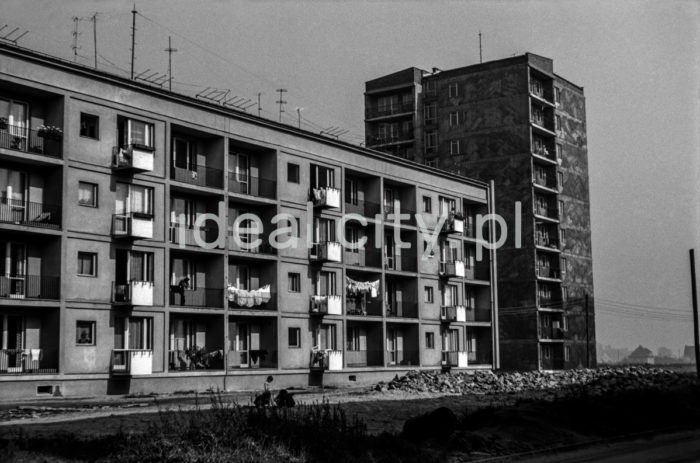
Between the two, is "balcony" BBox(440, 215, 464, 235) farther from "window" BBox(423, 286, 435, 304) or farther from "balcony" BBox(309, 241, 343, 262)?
"balcony" BBox(309, 241, 343, 262)

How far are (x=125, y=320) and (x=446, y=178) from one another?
34518mm

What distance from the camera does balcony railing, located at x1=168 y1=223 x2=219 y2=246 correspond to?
48.7 meters

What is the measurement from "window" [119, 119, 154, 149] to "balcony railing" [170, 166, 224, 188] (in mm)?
3731

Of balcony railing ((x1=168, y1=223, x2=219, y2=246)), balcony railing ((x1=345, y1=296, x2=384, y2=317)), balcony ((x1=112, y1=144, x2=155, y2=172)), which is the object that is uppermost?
balcony ((x1=112, y1=144, x2=155, y2=172))

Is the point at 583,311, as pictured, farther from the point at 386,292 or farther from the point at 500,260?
the point at 386,292

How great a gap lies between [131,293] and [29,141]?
8843 millimetres

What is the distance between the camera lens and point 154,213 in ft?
154

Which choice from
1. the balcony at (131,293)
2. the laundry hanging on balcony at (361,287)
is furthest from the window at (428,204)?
the balcony at (131,293)

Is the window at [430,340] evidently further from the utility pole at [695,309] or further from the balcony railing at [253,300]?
the utility pole at [695,309]

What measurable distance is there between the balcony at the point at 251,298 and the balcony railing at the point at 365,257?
9762mm

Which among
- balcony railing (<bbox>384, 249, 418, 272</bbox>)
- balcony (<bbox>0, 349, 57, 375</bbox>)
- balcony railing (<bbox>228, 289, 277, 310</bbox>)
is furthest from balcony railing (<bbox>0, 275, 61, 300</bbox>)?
balcony railing (<bbox>384, 249, 418, 272</bbox>)

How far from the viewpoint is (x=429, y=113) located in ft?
315

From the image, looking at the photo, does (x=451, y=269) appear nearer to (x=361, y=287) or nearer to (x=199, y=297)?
(x=361, y=287)

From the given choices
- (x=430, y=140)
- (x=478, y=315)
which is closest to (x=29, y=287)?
(x=478, y=315)
